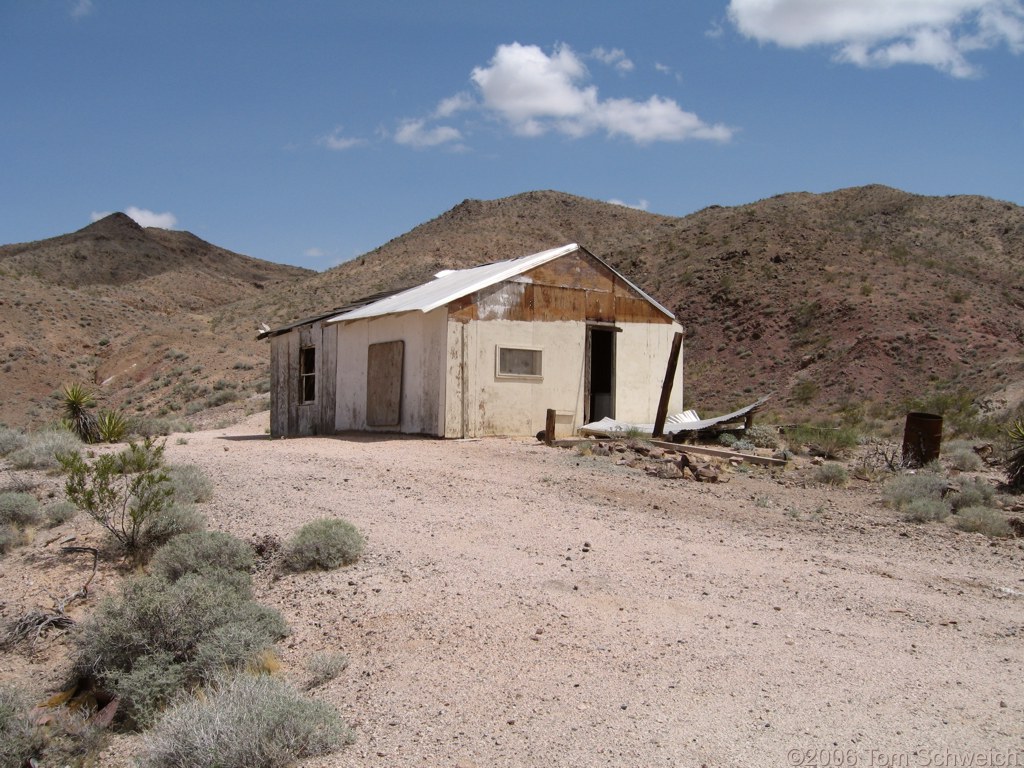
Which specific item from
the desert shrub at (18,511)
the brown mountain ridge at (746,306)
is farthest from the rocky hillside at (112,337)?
the desert shrub at (18,511)

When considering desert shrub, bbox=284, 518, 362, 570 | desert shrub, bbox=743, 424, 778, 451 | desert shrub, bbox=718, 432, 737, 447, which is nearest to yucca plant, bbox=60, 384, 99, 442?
desert shrub, bbox=284, 518, 362, 570

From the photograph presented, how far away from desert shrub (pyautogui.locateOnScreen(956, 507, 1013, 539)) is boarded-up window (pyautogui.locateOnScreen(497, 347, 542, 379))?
9.31 metres

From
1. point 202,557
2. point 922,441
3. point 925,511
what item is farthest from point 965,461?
point 202,557

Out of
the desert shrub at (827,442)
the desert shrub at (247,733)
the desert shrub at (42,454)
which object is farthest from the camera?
the desert shrub at (827,442)

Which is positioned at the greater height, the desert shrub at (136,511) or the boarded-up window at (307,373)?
the boarded-up window at (307,373)

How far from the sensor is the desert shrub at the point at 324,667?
570 cm

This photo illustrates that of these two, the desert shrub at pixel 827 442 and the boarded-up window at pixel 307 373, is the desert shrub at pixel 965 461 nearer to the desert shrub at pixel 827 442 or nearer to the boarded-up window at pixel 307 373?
the desert shrub at pixel 827 442

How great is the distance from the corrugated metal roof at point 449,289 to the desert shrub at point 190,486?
633 centimetres

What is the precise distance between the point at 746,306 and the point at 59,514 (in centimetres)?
3473

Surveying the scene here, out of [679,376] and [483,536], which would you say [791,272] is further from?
[483,536]

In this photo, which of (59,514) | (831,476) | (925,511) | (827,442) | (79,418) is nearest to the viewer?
(59,514)

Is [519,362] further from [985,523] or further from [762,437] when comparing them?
[985,523]

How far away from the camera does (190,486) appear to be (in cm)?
1062

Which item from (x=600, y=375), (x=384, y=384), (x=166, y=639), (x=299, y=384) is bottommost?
(x=166, y=639)
